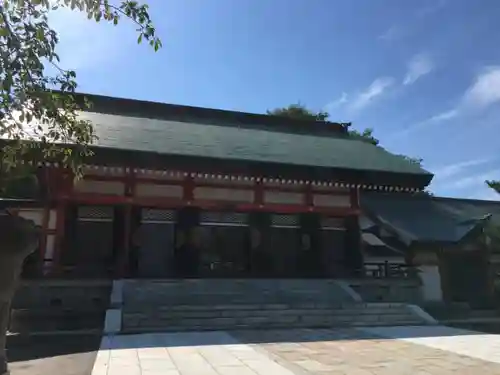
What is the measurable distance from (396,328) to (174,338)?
5008 mm

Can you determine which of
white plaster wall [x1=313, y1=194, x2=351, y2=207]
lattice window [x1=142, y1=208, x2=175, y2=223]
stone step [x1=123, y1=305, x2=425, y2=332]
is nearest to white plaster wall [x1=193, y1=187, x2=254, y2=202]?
lattice window [x1=142, y1=208, x2=175, y2=223]

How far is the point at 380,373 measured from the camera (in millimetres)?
5863

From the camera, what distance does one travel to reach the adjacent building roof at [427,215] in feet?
52.5

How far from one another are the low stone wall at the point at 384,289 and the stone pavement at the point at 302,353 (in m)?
3.77

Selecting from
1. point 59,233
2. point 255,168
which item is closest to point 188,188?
point 255,168

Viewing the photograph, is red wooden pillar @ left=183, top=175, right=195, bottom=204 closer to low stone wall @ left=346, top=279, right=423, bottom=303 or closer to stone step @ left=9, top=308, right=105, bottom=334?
stone step @ left=9, top=308, right=105, bottom=334

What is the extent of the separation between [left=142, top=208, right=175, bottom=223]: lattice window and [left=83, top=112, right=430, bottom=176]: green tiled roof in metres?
1.98

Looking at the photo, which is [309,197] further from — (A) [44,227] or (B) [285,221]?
(A) [44,227]

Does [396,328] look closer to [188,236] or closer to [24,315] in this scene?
[188,236]

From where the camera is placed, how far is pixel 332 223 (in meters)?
16.1

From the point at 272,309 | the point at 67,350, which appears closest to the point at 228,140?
the point at 272,309

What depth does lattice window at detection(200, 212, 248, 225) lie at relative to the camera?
1483 cm

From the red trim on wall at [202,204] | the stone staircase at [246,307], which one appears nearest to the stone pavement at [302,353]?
the stone staircase at [246,307]

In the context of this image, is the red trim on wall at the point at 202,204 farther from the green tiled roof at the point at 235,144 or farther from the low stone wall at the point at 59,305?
the low stone wall at the point at 59,305
